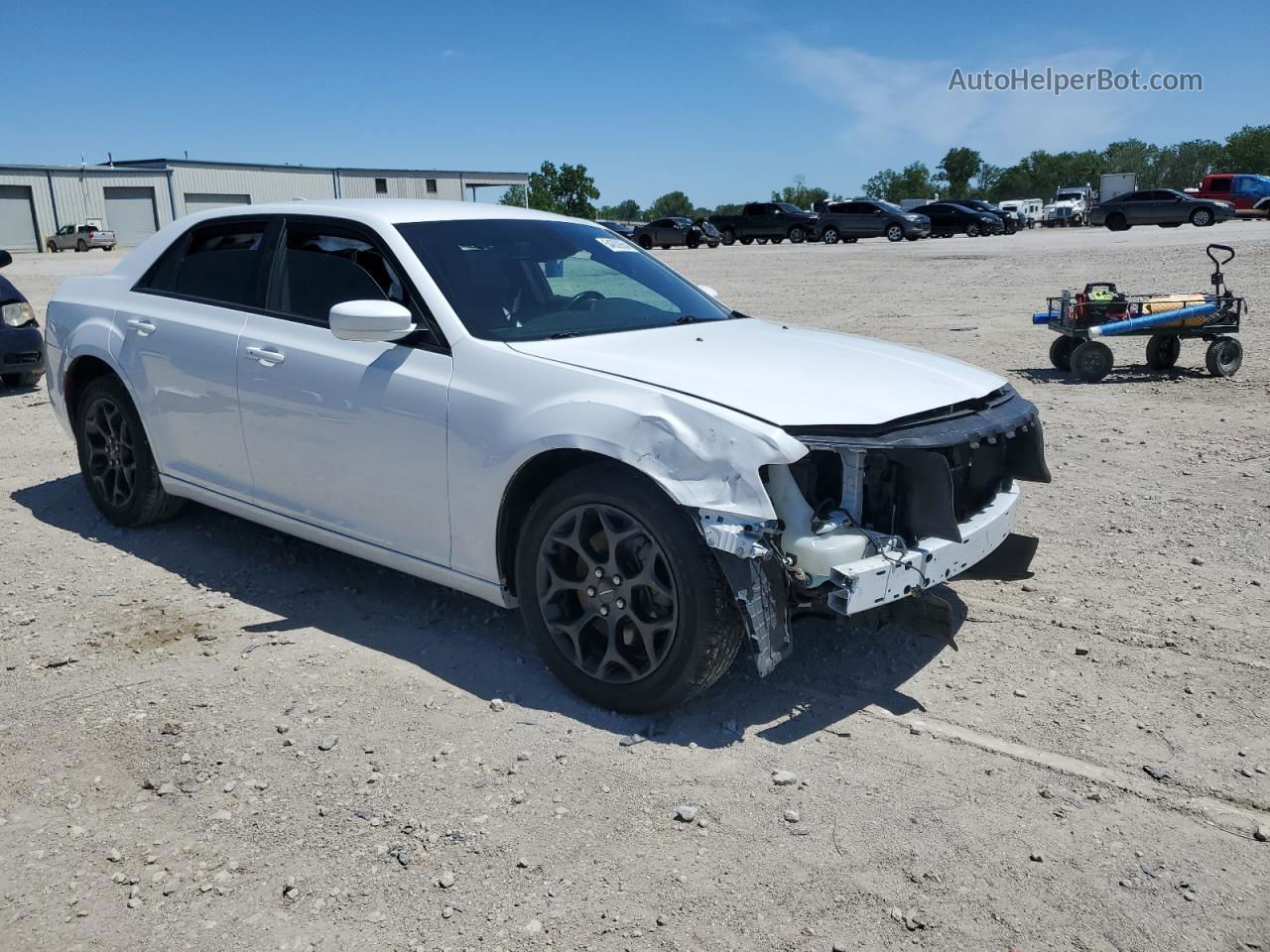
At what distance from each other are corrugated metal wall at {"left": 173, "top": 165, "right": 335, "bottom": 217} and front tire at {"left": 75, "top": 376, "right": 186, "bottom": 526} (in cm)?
6996

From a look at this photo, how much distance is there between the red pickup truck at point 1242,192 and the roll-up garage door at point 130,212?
191 feet

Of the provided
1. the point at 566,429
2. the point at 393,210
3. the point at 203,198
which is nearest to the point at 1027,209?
the point at 203,198

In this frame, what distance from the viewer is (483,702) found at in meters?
3.97

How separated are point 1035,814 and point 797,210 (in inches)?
1717

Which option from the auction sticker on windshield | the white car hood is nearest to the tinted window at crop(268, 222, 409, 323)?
the white car hood

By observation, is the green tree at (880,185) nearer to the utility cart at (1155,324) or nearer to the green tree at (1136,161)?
the green tree at (1136,161)

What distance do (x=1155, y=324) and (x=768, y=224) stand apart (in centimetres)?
3555

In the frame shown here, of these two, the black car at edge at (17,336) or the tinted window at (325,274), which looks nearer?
the tinted window at (325,274)

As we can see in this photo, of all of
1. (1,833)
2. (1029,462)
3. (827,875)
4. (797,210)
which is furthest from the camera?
(797,210)

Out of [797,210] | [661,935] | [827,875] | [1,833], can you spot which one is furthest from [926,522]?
[797,210]

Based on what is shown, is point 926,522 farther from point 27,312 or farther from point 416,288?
point 27,312

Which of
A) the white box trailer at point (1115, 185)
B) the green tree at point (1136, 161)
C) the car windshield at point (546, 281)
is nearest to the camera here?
the car windshield at point (546, 281)

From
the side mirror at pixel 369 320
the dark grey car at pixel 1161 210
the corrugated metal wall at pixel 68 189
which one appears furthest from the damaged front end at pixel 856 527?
the corrugated metal wall at pixel 68 189

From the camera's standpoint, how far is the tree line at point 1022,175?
276 feet
